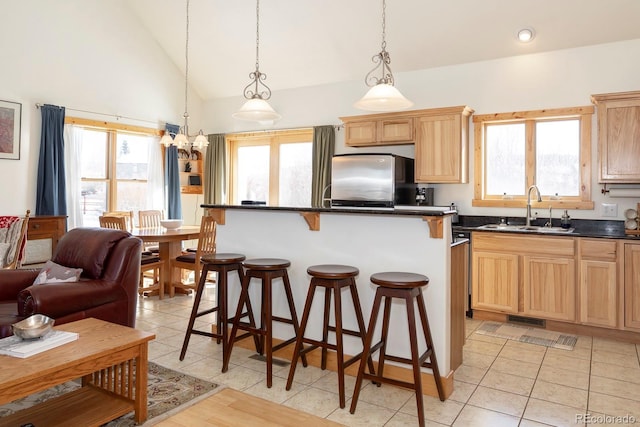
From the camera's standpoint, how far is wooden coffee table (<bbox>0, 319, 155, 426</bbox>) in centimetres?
188

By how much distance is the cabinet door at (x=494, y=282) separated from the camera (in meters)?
4.22

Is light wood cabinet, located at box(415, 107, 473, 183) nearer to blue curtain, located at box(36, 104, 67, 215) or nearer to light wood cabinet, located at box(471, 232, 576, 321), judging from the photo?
light wood cabinet, located at box(471, 232, 576, 321)

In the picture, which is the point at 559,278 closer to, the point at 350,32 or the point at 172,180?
the point at 350,32

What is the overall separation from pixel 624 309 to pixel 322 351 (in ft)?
8.82

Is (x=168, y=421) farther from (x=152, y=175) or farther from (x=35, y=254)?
(x=152, y=175)

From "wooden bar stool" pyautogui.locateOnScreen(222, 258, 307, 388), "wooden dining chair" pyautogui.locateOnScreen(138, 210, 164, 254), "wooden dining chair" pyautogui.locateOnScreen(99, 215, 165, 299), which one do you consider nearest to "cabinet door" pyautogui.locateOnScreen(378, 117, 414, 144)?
"wooden bar stool" pyautogui.locateOnScreen(222, 258, 307, 388)

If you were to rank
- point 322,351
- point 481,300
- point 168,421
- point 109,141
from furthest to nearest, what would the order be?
point 109,141 → point 481,300 → point 322,351 → point 168,421

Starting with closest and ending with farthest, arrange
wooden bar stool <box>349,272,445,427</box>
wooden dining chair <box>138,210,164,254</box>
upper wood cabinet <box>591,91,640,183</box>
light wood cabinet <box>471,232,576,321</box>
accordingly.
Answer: wooden bar stool <box>349,272,445,427</box>
upper wood cabinet <box>591,91,640,183</box>
light wood cabinet <box>471,232,576,321</box>
wooden dining chair <box>138,210,164,254</box>

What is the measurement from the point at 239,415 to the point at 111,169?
4912 millimetres

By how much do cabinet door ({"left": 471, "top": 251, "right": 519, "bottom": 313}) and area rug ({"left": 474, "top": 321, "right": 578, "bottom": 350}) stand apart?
6.8 inches

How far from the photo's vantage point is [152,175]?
21.8ft

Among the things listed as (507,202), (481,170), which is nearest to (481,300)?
(507,202)

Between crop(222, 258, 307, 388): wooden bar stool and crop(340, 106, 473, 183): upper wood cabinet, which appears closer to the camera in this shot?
crop(222, 258, 307, 388): wooden bar stool

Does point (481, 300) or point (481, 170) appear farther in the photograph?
point (481, 170)
